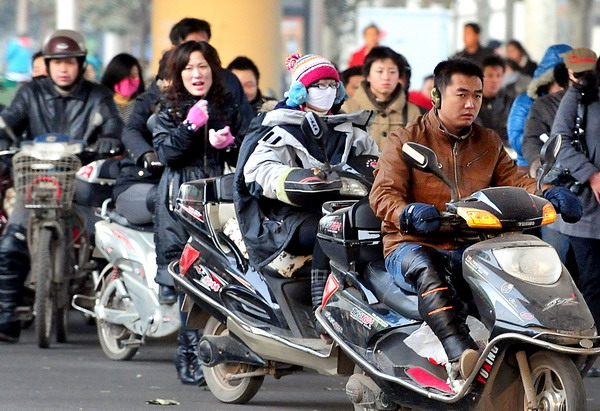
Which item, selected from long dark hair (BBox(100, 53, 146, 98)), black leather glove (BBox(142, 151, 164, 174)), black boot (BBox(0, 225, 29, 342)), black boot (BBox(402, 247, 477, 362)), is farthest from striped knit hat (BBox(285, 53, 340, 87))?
long dark hair (BBox(100, 53, 146, 98))

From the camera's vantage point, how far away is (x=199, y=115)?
967cm

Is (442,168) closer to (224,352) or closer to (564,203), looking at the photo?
(564,203)

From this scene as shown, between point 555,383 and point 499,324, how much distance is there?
13.5 inches

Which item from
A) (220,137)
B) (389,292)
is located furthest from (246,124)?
(389,292)

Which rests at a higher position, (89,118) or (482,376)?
(89,118)

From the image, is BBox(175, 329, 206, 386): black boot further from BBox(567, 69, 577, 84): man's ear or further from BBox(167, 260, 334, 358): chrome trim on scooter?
BBox(567, 69, 577, 84): man's ear

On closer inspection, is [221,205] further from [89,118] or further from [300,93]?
[89,118]

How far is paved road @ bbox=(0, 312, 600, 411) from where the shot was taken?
30.2 ft

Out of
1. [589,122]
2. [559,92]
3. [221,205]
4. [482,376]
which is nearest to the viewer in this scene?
[482,376]

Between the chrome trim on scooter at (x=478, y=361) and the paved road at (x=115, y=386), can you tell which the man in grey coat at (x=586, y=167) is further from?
the chrome trim on scooter at (x=478, y=361)

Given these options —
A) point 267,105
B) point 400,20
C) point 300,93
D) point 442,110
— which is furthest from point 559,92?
point 400,20

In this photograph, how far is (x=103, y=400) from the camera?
938 centimetres

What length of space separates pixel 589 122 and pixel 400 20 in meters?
23.1

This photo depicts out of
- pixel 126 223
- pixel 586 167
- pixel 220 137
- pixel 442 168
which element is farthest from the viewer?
pixel 126 223
